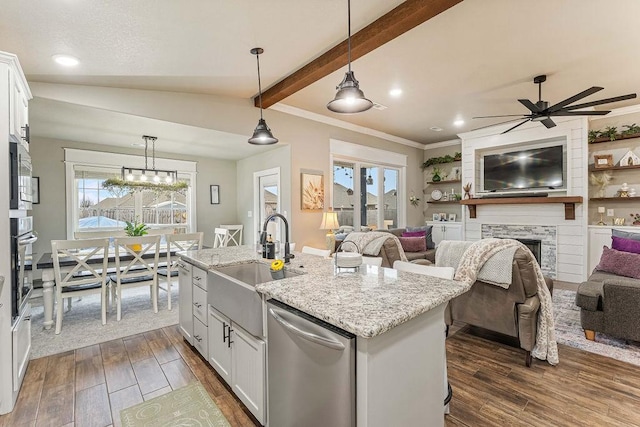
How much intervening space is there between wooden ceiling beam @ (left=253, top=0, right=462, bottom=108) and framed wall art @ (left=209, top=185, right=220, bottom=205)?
3.28m

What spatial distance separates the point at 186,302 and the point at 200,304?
1.39 ft

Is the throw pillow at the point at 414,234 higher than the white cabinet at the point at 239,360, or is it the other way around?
the throw pillow at the point at 414,234

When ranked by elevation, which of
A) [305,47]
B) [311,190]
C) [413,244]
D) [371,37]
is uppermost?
[305,47]

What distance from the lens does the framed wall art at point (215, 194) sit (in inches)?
253

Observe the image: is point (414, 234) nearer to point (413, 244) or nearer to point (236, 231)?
point (413, 244)

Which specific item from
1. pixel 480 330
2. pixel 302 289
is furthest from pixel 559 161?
pixel 302 289

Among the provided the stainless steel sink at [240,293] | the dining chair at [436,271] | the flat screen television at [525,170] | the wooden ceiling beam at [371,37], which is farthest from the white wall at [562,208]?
the stainless steel sink at [240,293]

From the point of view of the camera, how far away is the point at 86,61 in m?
2.72

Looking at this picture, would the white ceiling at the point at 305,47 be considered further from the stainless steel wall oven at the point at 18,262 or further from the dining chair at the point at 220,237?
the dining chair at the point at 220,237

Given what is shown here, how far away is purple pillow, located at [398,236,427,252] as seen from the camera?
517cm

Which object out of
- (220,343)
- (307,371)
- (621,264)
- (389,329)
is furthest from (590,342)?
(220,343)

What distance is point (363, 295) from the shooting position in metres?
1.45

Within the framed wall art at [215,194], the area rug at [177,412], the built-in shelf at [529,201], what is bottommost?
the area rug at [177,412]

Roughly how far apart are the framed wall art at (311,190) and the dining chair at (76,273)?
108 inches
